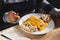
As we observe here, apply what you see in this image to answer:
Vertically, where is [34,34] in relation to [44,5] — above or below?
below

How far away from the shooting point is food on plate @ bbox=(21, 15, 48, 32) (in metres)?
0.84

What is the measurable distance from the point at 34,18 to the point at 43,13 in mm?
91

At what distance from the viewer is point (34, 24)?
85cm

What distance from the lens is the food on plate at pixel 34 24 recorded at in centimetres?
84

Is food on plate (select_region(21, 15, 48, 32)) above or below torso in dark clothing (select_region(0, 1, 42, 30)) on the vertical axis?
below

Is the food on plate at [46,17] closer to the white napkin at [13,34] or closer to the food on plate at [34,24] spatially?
the food on plate at [34,24]

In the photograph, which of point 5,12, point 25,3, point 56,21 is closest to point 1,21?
point 5,12

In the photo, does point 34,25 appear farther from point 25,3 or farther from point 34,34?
point 25,3

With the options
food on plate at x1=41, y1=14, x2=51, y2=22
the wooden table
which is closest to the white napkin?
the wooden table

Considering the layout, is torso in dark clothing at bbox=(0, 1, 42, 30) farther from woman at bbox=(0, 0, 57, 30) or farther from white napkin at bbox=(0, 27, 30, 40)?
white napkin at bbox=(0, 27, 30, 40)

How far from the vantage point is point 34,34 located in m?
0.83

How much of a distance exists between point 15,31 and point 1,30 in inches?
3.0

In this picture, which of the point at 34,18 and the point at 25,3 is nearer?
the point at 34,18

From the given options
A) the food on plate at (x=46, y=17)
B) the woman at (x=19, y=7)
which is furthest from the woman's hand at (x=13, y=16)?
the food on plate at (x=46, y=17)
